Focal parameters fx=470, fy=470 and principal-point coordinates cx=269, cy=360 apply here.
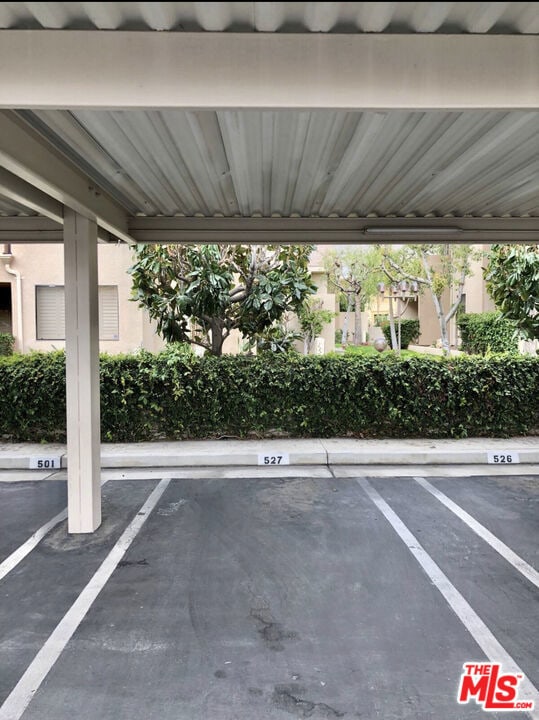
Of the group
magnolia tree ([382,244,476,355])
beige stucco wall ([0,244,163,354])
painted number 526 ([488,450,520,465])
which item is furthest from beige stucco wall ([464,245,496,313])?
painted number 526 ([488,450,520,465])

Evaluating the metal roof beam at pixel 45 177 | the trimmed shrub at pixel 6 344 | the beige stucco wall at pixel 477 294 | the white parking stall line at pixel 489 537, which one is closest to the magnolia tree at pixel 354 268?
the beige stucco wall at pixel 477 294

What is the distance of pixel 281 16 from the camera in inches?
82.9

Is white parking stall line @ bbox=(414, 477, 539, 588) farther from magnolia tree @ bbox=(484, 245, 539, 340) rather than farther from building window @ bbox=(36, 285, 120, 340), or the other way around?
building window @ bbox=(36, 285, 120, 340)

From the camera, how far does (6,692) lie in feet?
8.50

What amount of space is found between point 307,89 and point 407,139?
1492 mm

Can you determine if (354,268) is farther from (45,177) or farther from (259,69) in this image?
(259,69)

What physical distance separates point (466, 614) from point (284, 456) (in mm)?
3976

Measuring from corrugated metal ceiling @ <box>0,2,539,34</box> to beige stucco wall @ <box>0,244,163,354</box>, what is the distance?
10908 millimetres

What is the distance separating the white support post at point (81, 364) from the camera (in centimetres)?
449

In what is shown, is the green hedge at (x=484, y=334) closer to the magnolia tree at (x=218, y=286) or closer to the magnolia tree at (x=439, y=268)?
the magnolia tree at (x=439, y=268)

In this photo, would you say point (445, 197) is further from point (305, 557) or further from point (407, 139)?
point (305, 557)

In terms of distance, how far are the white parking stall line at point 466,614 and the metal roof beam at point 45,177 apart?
422 cm

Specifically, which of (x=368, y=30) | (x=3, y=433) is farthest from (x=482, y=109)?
(x=3, y=433)

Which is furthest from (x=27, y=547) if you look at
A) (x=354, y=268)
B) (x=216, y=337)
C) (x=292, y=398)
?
(x=354, y=268)
